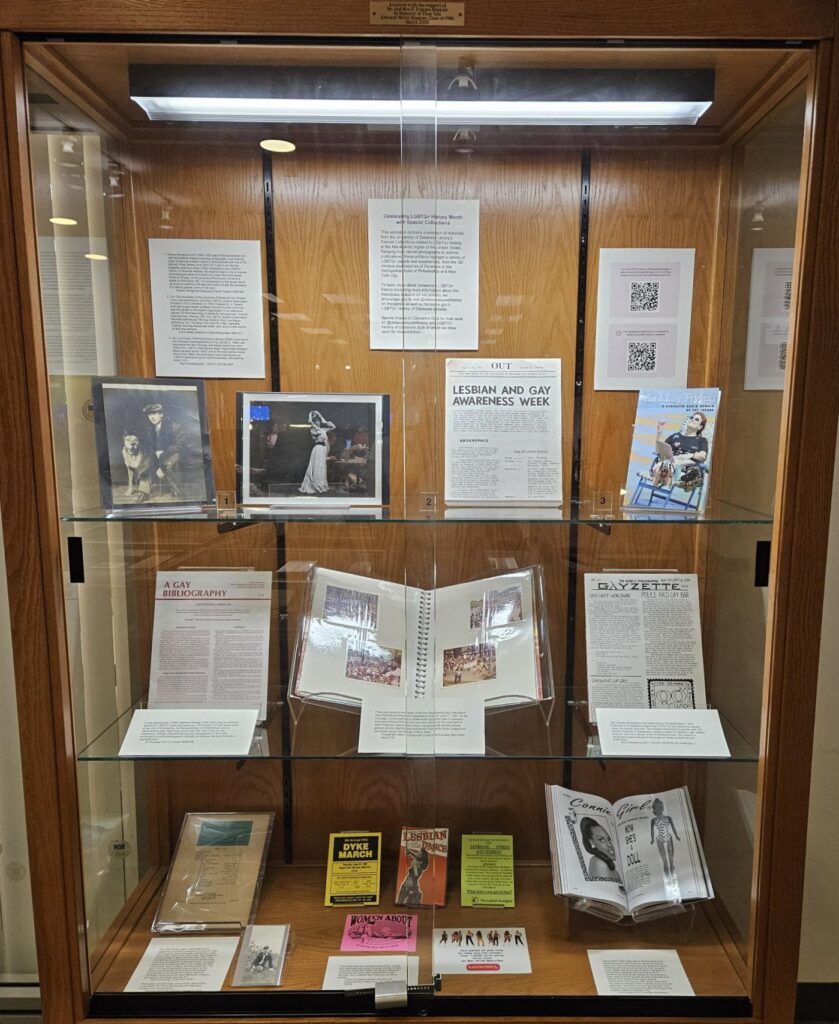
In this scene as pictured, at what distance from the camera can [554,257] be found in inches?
58.1

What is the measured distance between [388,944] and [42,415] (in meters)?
1.23

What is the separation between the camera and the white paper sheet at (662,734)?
134 cm

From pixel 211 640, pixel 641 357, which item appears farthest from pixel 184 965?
pixel 641 357

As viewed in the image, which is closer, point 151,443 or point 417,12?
point 417,12

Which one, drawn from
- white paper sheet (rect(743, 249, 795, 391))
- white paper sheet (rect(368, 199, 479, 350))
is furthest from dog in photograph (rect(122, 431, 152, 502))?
white paper sheet (rect(743, 249, 795, 391))

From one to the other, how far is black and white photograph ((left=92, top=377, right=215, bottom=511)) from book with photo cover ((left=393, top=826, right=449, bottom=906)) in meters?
0.90

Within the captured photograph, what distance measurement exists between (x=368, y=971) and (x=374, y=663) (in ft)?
1.94

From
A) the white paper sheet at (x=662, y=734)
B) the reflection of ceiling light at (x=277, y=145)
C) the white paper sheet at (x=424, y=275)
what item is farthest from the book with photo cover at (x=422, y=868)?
the reflection of ceiling light at (x=277, y=145)

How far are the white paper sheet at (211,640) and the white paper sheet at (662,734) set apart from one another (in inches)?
29.0

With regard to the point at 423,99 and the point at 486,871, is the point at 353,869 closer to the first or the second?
the point at 486,871

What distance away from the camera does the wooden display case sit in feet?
3.66

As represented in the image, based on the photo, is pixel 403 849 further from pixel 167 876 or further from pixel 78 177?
pixel 78 177

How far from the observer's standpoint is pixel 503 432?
1.46 metres

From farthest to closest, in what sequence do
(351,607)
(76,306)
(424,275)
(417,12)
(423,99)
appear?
(351,607), (424,275), (76,306), (423,99), (417,12)
